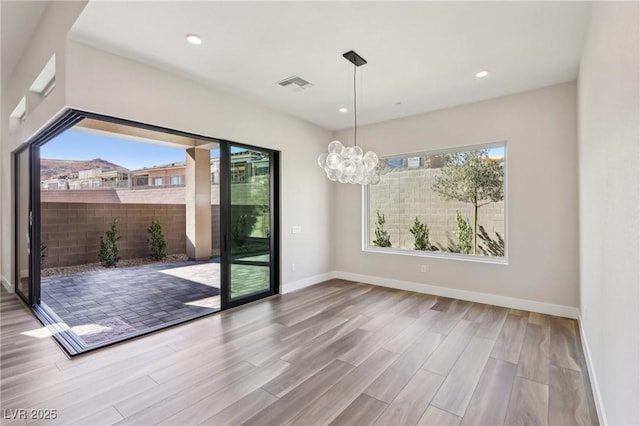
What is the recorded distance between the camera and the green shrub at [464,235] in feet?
15.2

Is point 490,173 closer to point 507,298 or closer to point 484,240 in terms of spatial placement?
point 484,240

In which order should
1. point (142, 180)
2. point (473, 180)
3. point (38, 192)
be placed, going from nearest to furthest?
point (38, 192)
point (473, 180)
point (142, 180)

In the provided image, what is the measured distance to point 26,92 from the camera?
149 inches

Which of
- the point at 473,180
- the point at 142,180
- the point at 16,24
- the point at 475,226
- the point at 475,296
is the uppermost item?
the point at 16,24

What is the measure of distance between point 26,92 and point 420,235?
6.08 meters

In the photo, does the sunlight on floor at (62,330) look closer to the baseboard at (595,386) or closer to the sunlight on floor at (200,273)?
the sunlight on floor at (200,273)

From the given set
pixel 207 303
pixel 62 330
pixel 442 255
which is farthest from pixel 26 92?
pixel 442 255

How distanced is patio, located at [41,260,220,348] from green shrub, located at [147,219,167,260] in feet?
3.57

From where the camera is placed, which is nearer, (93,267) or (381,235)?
(381,235)

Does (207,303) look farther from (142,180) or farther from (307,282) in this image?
(142,180)

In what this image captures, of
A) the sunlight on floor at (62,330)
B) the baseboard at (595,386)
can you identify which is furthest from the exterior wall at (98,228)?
the baseboard at (595,386)

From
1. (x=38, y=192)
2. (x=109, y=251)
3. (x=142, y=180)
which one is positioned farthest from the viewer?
(x=142, y=180)

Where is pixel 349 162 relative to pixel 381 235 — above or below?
above

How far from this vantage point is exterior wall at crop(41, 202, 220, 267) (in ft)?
22.5
